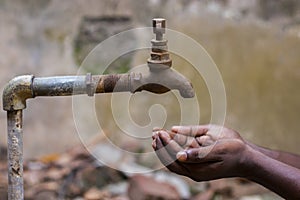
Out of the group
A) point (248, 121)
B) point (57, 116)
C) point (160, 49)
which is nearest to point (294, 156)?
point (160, 49)

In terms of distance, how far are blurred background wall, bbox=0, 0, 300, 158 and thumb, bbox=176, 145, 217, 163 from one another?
1.32 meters

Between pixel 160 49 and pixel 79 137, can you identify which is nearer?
pixel 160 49

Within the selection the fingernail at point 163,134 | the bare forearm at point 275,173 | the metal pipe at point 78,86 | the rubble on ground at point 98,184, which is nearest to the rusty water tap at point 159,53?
the metal pipe at point 78,86

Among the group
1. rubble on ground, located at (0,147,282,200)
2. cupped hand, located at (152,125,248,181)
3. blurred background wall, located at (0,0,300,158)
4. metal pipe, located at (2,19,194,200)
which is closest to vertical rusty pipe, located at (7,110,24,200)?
metal pipe, located at (2,19,194,200)

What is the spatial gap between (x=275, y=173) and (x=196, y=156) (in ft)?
0.46

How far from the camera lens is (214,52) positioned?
228 cm

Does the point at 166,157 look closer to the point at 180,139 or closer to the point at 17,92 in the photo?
the point at 180,139

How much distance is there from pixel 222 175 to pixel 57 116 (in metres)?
1.38

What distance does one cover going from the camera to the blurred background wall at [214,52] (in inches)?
87.0

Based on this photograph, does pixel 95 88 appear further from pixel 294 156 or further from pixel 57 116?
pixel 57 116

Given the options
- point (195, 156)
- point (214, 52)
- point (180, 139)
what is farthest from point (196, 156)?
point (214, 52)

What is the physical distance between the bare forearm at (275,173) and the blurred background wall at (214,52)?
129cm

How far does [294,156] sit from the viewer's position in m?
1.20

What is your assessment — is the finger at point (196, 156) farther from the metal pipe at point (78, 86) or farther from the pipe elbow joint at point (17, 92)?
the pipe elbow joint at point (17, 92)
